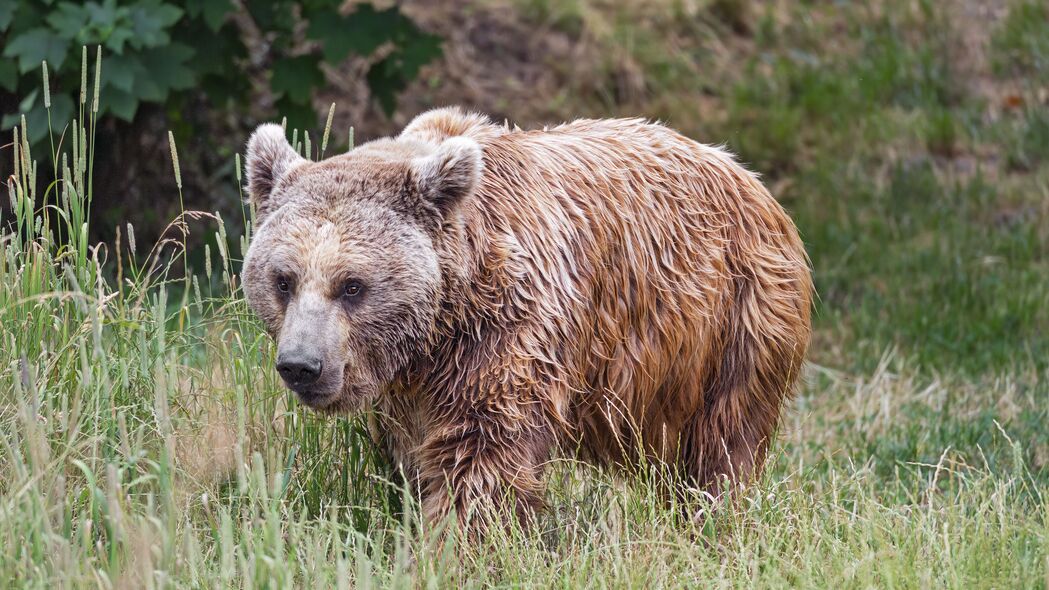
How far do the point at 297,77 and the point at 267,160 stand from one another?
Result: 3.62 meters

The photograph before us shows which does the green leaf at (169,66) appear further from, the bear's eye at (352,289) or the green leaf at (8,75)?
the bear's eye at (352,289)

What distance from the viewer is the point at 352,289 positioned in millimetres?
4082

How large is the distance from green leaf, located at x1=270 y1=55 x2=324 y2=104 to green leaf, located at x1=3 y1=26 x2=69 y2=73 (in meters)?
1.41

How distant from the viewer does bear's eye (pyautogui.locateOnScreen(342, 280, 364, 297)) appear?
4074mm

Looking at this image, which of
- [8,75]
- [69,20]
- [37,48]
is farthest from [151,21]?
[8,75]

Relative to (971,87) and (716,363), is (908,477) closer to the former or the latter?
(716,363)

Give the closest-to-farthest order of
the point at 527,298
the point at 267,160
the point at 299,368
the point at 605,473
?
the point at 299,368 < the point at 527,298 < the point at 267,160 < the point at 605,473

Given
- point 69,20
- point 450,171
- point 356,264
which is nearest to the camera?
point 356,264

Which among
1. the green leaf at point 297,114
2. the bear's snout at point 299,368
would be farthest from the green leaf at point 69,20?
the bear's snout at point 299,368

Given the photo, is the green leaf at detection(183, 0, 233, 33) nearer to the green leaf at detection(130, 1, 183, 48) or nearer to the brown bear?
the green leaf at detection(130, 1, 183, 48)

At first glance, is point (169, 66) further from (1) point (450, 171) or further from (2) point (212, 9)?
(1) point (450, 171)

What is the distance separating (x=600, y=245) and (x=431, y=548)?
1.28 m

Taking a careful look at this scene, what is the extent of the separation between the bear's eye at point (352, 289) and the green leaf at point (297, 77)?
3.99 meters

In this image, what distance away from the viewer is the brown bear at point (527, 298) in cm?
413
